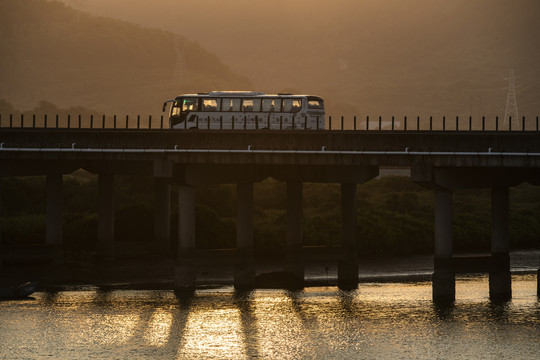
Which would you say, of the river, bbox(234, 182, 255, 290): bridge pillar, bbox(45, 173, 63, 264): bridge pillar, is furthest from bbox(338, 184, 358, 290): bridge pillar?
bbox(45, 173, 63, 264): bridge pillar

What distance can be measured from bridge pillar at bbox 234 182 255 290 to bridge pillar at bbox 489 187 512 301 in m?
15.0

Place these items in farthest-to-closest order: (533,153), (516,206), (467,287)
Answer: (516,206) < (467,287) < (533,153)

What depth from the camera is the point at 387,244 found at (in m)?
81.0

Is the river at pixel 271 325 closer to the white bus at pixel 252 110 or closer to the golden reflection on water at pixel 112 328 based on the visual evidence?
the golden reflection on water at pixel 112 328

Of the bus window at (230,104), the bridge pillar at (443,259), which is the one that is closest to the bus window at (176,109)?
the bus window at (230,104)

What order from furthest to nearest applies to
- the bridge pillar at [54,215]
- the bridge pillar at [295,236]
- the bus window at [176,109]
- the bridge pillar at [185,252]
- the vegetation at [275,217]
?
the vegetation at [275,217], the bridge pillar at [54,215], the bus window at [176,109], the bridge pillar at [295,236], the bridge pillar at [185,252]

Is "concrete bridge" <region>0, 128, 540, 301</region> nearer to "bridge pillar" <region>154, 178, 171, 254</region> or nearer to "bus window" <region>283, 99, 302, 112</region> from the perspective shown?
"bus window" <region>283, 99, 302, 112</region>

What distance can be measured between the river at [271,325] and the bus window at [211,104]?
46.2 feet

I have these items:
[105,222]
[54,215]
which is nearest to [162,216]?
[105,222]

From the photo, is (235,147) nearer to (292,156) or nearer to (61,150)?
(292,156)

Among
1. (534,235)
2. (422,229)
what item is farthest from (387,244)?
(534,235)

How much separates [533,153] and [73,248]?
143ft

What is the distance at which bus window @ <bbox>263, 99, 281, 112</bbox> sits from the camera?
6538 cm

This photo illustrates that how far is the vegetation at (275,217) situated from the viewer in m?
80.4
